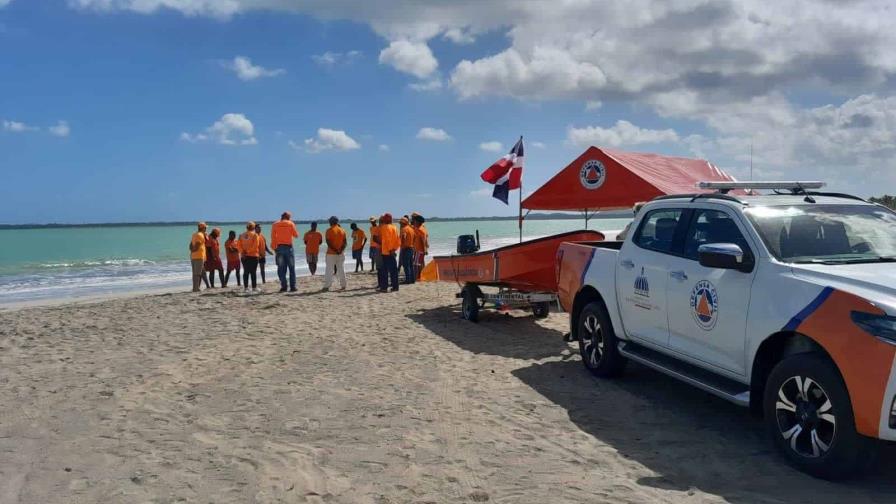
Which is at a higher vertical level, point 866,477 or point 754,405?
point 754,405

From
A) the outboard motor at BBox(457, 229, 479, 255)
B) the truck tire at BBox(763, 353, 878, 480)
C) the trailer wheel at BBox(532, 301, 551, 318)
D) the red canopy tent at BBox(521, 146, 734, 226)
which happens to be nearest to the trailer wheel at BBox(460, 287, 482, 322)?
the outboard motor at BBox(457, 229, 479, 255)

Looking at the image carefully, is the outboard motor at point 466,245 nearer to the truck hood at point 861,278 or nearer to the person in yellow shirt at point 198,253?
the truck hood at point 861,278

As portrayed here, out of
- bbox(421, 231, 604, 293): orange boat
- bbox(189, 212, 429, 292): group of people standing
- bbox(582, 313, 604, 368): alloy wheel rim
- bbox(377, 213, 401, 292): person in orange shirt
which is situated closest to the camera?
bbox(582, 313, 604, 368): alloy wheel rim

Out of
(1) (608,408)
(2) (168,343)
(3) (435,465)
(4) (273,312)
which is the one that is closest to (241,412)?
(3) (435,465)

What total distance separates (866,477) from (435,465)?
2.70 meters

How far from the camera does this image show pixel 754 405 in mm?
4465

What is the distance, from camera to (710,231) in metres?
5.21

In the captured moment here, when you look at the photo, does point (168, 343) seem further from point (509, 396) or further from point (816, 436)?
point (816, 436)

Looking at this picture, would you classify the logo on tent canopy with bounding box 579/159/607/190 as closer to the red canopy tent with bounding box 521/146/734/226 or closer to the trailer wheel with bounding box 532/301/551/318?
the red canopy tent with bounding box 521/146/734/226

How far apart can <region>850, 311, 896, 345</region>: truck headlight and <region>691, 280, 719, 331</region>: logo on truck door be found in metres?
1.17

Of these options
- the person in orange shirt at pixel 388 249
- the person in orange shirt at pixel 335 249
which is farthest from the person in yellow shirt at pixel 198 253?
the person in orange shirt at pixel 388 249

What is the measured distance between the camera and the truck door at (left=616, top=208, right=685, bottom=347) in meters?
5.53

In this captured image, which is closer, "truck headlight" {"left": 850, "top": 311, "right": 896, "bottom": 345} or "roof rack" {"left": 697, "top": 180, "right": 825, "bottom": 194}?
"truck headlight" {"left": 850, "top": 311, "right": 896, "bottom": 345}

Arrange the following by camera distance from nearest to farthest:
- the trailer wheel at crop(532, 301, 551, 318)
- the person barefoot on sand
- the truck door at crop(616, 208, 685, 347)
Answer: the truck door at crop(616, 208, 685, 347) → the trailer wheel at crop(532, 301, 551, 318) → the person barefoot on sand
